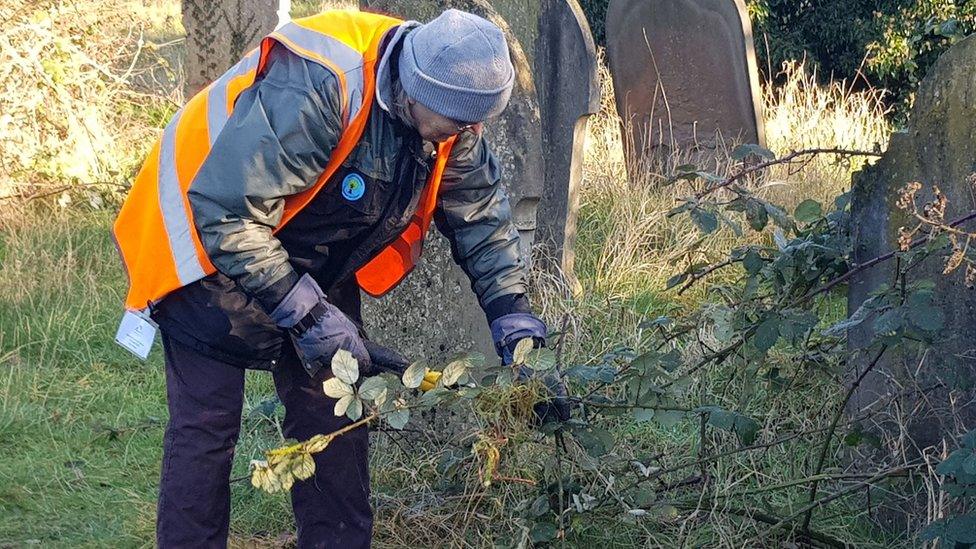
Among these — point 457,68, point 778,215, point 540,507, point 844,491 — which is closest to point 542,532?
point 540,507

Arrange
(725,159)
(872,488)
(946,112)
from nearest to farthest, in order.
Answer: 1. (946,112)
2. (872,488)
3. (725,159)

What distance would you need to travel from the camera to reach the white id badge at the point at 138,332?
301cm

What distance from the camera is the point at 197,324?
2963 mm

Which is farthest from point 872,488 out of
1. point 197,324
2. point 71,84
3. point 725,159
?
point 71,84

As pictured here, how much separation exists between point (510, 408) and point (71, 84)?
5.49m

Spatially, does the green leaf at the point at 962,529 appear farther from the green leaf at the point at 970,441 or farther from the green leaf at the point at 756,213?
the green leaf at the point at 756,213

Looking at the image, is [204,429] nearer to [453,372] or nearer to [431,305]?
[453,372]

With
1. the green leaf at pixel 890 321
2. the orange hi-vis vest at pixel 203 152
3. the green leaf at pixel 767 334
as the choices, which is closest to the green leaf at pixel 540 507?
the green leaf at pixel 767 334

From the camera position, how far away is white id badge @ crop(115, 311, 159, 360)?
3014mm

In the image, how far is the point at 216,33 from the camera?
6.25 meters

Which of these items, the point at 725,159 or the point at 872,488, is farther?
the point at 725,159

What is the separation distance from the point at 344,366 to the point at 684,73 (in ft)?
17.6

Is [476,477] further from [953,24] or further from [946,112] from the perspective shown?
[953,24]

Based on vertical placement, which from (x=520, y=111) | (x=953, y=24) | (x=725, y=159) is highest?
(x=953, y=24)
